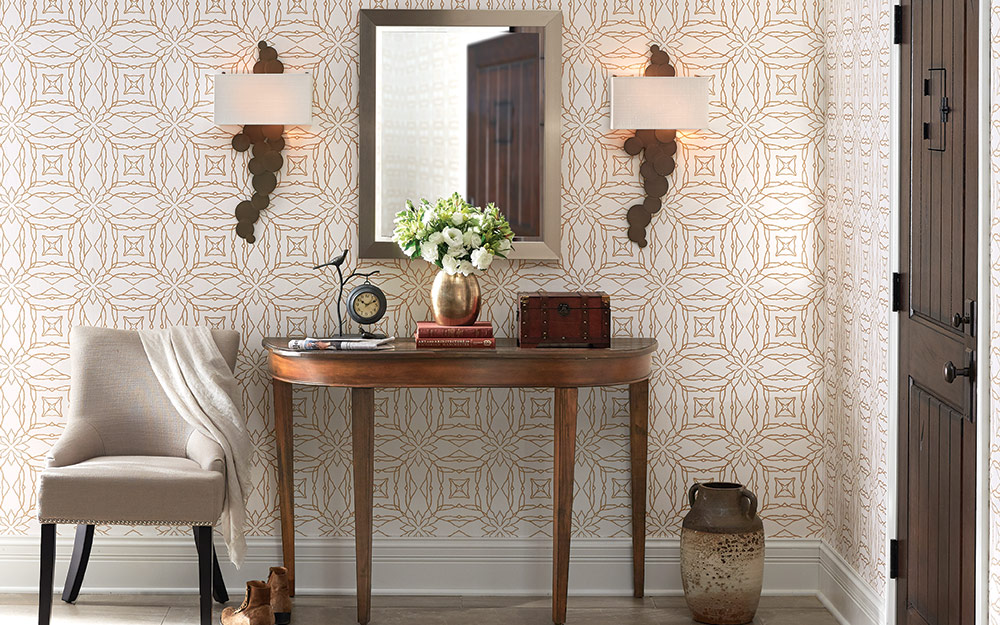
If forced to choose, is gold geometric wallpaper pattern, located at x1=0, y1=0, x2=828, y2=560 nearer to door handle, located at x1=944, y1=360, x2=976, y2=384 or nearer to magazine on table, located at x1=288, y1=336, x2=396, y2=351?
magazine on table, located at x1=288, y1=336, x2=396, y2=351

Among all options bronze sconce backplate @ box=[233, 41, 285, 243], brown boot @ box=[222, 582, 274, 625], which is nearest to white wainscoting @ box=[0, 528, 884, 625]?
brown boot @ box=[222, 582, 274, 625]

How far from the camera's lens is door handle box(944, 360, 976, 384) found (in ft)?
8.09

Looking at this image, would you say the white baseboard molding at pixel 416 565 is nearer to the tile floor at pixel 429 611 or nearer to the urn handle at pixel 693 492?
the tile floor at pixel 429 611

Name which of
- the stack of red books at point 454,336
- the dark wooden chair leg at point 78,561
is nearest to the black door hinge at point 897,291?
the stack of red books at point 454,336

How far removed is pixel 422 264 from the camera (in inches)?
149

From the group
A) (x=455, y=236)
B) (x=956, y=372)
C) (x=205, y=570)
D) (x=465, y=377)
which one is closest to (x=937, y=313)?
(x=956, y=372)

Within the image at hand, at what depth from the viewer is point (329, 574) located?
382 cm

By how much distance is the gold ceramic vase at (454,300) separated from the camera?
3.50 m

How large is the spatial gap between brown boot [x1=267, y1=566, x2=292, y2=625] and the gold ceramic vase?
99 centimetres

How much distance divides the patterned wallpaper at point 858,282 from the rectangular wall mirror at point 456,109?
3.25 ft

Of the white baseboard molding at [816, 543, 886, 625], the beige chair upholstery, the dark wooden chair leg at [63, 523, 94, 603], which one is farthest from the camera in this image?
the dark wooden chair leg at [63, 523, 94, 603]

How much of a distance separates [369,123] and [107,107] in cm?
96

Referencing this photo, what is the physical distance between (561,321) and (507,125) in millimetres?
786

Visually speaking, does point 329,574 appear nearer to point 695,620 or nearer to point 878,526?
point 695,620
